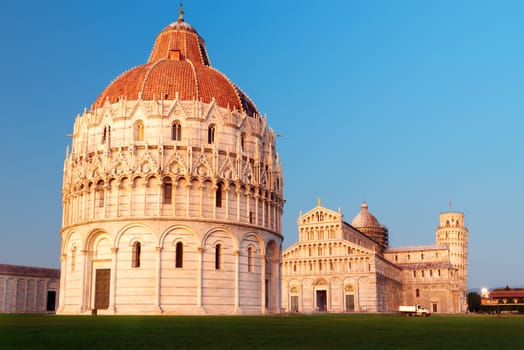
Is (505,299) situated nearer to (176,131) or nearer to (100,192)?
(176,131)

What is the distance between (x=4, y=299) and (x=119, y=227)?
45.1 meters

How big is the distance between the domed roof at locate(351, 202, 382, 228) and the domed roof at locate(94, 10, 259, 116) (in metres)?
81.0

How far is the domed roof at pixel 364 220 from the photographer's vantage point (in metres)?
135

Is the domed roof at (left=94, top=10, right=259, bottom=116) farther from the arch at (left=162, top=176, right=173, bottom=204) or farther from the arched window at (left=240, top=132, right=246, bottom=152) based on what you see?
the arch at (left=162, top=176, right=173, bottom=204)

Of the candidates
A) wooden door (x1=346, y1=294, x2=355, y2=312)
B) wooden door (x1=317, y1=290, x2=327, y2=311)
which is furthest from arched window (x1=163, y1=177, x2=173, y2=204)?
wooden door (x1=317, y1=290, x2=327, y2=311)

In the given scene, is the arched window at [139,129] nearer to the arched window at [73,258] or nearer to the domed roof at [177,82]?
the domed roof at [177,82]

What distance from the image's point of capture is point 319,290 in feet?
344

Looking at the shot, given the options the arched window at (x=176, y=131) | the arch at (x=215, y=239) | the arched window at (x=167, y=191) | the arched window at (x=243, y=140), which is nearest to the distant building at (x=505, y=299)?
the arched window at (x=243, y=140)

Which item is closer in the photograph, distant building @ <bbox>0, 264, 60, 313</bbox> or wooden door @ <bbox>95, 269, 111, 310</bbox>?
wooden door @ <bbox>95, 269, 111, 310</bbox>

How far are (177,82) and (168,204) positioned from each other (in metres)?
11.9

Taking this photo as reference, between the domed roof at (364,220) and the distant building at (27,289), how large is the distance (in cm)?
6941

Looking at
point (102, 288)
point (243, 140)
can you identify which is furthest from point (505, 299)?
point (102, 288)

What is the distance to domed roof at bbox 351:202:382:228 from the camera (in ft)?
442

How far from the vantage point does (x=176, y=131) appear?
50.3 metres
